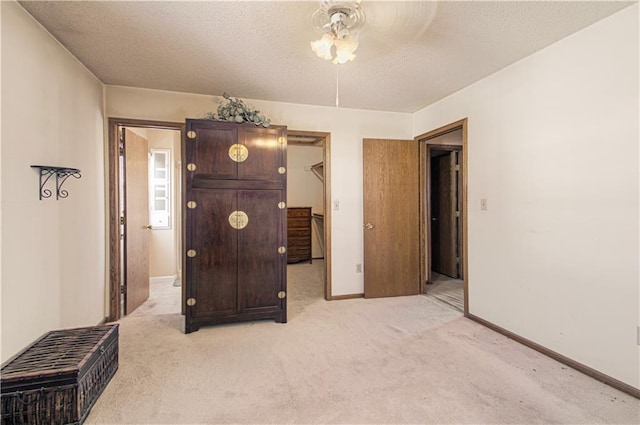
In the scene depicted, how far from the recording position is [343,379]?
6.55ft

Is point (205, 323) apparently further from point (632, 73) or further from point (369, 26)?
point (632, 73)

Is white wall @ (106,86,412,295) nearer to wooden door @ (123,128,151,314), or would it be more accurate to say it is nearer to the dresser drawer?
wooden door @ (123,128,151,314)

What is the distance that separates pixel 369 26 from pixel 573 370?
2.64 meters

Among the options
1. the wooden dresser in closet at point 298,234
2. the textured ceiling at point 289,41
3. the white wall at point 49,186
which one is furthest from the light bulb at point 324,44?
the wooden dresser in closet at point 298,234

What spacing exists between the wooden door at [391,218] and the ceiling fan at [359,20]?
2.06 m

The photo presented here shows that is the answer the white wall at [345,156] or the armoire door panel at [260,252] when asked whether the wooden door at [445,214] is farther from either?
the armoire door panel at [260,252]

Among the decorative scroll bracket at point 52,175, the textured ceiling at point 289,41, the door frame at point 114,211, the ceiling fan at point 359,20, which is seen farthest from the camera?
the door frame at point 114,211

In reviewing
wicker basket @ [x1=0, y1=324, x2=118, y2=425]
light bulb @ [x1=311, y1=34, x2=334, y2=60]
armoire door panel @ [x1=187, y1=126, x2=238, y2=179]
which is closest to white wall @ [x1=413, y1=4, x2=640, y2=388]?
light bulb @ [x1=311, y1=34, x2=334, y2=60]

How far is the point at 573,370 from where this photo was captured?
2.10m

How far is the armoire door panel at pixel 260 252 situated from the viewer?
9.45 ft

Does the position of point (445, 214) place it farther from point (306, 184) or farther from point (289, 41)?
point (289, 41)

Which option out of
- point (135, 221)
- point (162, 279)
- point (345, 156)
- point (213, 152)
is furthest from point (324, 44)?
point (162, 279)

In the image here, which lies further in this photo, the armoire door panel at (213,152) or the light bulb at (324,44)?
the armoire door panel at (213,152)

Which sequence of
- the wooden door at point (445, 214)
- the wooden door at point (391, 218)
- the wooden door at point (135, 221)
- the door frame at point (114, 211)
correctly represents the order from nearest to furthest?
the door frame at point (114, 211) → the wooden door at point (135, 221) → the wooden door at point (391, 218) → the wooden door at point (445, 214)
